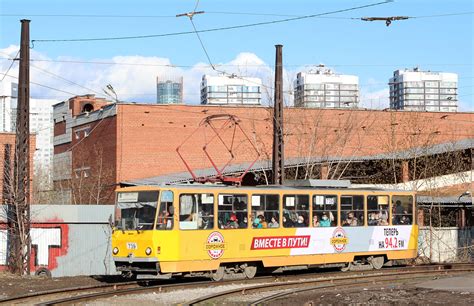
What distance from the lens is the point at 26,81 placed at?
2600 centimetres

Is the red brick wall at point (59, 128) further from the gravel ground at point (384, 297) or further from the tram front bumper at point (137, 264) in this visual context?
the gravel ground at point (384, 297)

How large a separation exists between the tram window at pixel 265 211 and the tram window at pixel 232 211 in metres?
0.36

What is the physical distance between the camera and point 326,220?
24.7m

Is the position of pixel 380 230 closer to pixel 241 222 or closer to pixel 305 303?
pixel 241 222

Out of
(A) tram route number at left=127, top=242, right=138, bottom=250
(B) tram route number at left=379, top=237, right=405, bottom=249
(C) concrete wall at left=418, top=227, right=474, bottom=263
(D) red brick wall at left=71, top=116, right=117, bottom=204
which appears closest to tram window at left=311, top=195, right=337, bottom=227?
(B) tram route number at left=379, top=237, right=405, bottom=249

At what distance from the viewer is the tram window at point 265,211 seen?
22.7 metres

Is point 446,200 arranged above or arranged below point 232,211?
below

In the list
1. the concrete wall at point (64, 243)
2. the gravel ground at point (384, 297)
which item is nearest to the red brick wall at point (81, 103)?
the concrete wall at point (64, 243)

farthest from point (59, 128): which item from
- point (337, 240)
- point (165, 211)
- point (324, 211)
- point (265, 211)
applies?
point (165, 211)

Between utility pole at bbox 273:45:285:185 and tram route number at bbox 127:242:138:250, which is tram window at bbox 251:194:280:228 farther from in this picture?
utility pole at bbox 273:45:285:185

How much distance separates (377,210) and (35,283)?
11387 millimetres

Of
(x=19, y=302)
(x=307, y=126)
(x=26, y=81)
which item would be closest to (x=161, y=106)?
(x=307, y=126)

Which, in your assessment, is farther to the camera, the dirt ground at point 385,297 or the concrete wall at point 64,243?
the concrete wall at point 64,243

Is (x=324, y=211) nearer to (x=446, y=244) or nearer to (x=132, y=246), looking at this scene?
(x=132, y=246)
